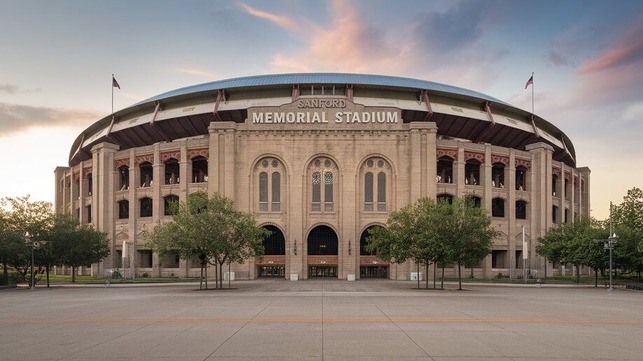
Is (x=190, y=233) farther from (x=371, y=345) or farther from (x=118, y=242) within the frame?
(x=371, y=345)

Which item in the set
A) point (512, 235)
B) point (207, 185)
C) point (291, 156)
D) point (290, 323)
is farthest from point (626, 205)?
point (290, 323)

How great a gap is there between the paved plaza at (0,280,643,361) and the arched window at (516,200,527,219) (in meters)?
42.2

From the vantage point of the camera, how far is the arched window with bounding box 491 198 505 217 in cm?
7350

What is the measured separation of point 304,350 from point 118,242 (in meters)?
61.2

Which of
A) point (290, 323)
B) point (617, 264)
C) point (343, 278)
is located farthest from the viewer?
point (343, 278)

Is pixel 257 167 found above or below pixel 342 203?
above

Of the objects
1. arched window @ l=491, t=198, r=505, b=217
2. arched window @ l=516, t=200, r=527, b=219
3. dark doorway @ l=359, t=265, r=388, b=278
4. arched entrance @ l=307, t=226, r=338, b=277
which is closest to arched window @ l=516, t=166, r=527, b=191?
arched window @ l=516, t=200, r=527, b=219

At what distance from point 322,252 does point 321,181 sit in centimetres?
828

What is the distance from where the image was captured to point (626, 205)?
7219cm

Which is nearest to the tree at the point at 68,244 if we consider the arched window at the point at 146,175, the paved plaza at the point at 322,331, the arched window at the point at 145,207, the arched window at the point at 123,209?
the arched window at the point at 145,207

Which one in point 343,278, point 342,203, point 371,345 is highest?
point 342,203

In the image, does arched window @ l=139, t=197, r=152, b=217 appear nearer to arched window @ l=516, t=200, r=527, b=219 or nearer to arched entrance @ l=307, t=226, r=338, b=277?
arched entrance @ l=307, t=226, r=338, b=277

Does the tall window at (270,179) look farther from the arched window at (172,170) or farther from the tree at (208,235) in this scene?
the tree at (208,235)

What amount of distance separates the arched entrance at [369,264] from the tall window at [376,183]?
2.72 m
